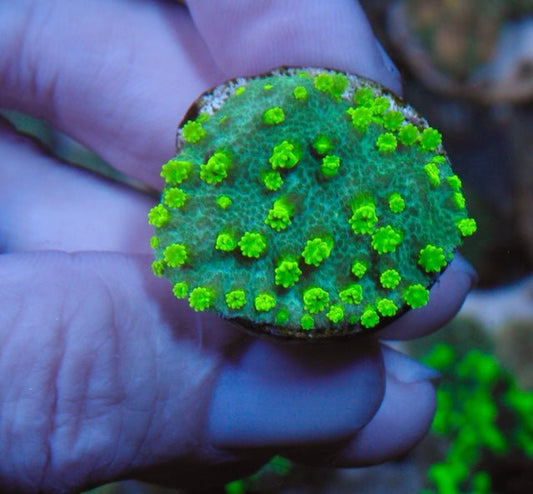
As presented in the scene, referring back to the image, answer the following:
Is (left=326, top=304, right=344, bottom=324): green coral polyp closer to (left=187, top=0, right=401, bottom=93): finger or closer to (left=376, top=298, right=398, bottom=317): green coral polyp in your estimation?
(left=376, top=298, right=398, bottom=317): green coral polyp

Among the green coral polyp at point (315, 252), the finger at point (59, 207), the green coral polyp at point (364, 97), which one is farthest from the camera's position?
the finger at point (59, 207)

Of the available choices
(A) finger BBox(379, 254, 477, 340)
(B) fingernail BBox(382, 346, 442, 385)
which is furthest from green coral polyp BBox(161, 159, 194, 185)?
(B) fingernail BBox(382, 346, 442, 385)

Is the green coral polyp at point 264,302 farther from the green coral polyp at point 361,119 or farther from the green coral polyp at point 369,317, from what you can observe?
the green coral polyp at point 361,119

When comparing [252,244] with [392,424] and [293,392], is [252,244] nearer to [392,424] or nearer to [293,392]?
[293,392]

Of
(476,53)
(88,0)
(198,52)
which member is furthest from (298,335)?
(476,53)

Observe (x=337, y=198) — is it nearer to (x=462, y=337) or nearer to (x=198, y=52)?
(x=198, y=52)

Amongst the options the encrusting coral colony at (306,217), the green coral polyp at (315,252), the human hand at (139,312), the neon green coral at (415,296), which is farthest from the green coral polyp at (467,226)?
the human hand at (139,312)
